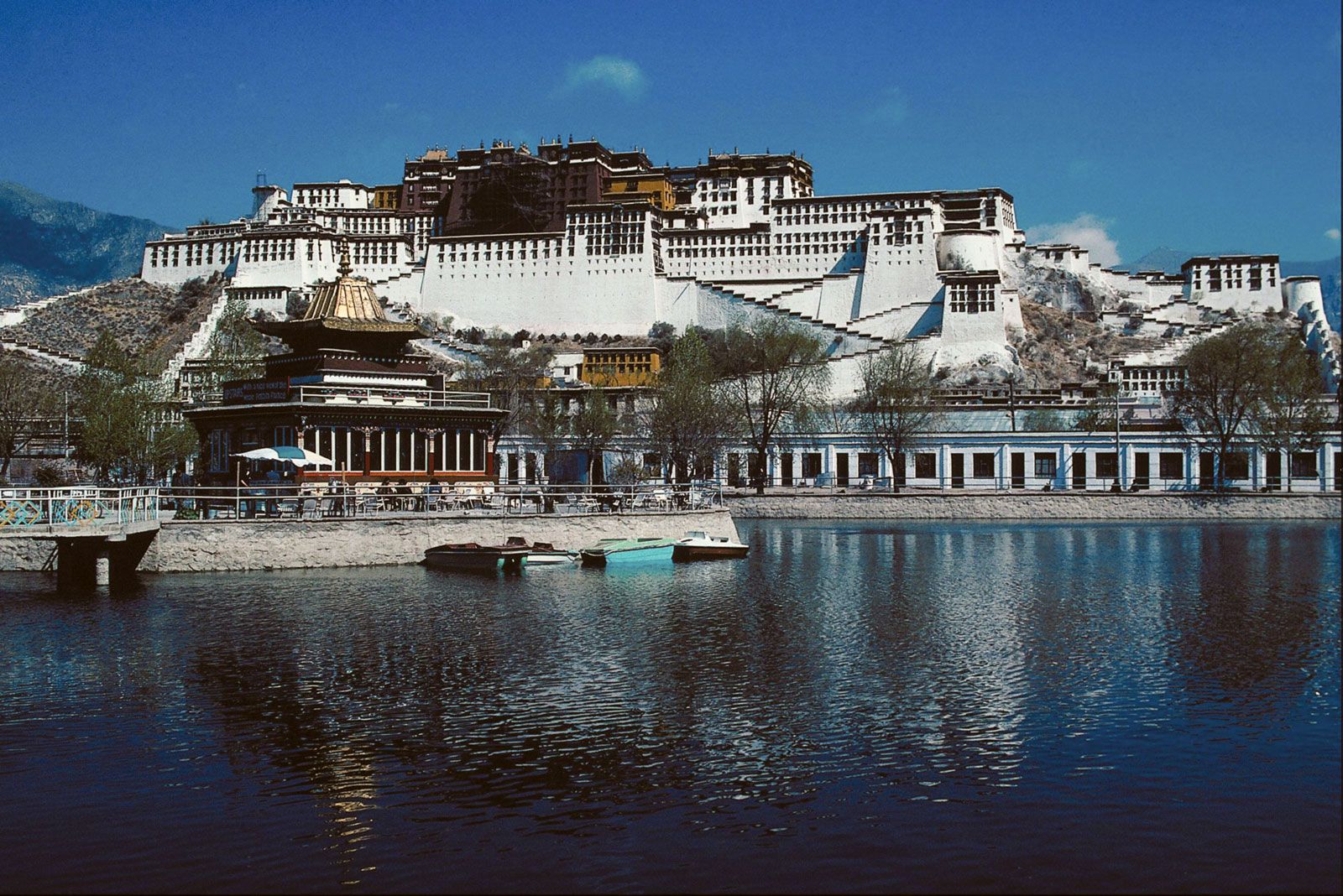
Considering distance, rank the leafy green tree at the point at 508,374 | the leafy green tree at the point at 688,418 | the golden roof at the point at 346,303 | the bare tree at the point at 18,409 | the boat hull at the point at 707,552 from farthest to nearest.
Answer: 1. the leafy green tree at the point at 508,374
2. the leafy green tree at the point at 688,418
3. the bare tree at the point at 18,409
4. the golden roof at the point at 346,303
5. the boat hull at the point at 707,552

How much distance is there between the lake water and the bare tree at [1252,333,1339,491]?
4005 centimetres

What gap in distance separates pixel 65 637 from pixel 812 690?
1591 cm

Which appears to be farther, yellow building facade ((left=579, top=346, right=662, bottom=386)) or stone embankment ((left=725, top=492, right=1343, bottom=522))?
yellow building facade ((left=579, top=346, right=662, bottom=386))

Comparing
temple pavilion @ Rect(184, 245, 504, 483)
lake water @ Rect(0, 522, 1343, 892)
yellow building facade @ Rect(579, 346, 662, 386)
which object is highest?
yellow building facade @ Rect(579, 346, 662, 386)

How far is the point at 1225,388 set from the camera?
254 feet

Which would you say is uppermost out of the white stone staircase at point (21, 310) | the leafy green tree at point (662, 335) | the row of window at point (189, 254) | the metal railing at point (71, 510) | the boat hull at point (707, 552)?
the row of window at point (189, 254)

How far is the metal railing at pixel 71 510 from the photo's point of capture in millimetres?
39281

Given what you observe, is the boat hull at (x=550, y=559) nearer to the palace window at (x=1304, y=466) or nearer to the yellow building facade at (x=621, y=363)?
the palace window at (x=1304, y=466)

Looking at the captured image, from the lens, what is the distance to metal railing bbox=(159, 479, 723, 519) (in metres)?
43.4

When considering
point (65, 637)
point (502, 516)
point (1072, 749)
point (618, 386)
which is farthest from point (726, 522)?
point (618, 386)

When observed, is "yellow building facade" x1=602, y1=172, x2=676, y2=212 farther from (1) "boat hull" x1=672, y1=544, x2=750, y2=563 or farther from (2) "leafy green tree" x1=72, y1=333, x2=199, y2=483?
(1) "boat hull" x1=672, y1=544, x2=750, y2=563

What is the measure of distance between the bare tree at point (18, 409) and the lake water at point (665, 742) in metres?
38.1

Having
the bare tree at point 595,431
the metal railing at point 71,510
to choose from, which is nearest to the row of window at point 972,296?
the bare tree at point 595,431

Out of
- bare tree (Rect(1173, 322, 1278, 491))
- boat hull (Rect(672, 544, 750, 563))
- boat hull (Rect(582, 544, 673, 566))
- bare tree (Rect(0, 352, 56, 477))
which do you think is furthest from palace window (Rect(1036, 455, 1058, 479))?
bare tree (Rect(0, 352, 56, 477))
